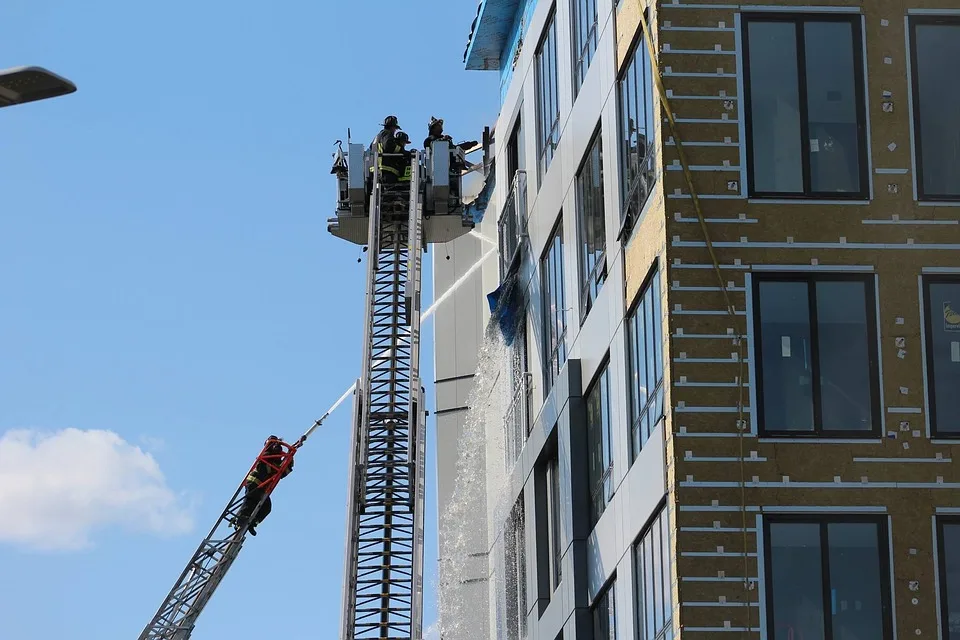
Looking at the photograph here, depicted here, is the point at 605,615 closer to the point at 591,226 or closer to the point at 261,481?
the point at 591,226

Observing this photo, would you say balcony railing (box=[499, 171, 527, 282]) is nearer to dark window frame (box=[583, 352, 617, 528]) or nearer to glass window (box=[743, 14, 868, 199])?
dark window frame (box=[583, 352, 617, 528])

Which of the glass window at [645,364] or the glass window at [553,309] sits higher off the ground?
the glass window at [553,309]

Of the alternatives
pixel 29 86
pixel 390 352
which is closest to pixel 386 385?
pixel 390 352

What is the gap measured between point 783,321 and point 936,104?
168 inches

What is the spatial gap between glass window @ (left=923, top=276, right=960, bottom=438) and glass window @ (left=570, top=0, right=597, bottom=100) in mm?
9486

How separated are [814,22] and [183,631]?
29740mm

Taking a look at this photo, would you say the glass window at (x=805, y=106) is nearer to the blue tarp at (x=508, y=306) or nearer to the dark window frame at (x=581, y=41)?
the dark window frame at (x=581, y=41)

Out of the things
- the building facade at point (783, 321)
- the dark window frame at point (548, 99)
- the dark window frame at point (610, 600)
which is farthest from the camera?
the dark window frame at point (548, 99)

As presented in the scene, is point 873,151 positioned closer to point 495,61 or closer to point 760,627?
point 760,627

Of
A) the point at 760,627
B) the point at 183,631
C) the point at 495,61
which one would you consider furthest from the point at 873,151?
the point at 183,631

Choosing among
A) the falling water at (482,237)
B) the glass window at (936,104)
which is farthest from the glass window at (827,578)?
the falling water at (482,237)

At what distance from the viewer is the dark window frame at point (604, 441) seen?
34756mm

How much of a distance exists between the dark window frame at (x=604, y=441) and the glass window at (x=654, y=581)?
2903 millimetres

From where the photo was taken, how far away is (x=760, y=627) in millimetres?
27797
